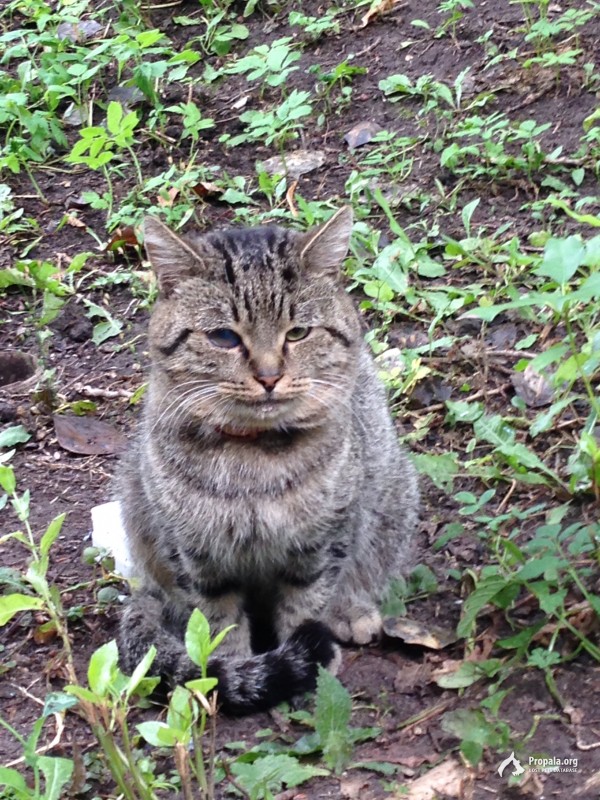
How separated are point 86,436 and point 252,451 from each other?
62.5 inches

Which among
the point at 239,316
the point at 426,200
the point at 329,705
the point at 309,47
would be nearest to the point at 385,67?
the point at 309,47

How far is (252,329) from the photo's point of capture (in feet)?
10.9

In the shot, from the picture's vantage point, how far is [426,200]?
559 centimetres

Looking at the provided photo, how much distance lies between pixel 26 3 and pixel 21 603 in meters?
5.91

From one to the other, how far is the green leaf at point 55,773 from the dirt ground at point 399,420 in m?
0.24

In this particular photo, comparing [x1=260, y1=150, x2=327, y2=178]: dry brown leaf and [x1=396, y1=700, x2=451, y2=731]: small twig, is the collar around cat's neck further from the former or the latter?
[x1=260, y1=150, x2=327, y2=178]: dry brown leaf

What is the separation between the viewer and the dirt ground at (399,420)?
9.75 ft

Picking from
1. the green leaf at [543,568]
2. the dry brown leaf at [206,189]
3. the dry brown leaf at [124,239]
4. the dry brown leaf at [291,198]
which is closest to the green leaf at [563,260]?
the green leaf at [543,568]

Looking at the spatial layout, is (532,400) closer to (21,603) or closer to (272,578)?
(272,578)

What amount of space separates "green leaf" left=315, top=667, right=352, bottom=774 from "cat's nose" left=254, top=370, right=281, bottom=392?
81 cm

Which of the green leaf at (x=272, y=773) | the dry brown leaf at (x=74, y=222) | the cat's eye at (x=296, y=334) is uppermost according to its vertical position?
the cat's eye at (x=296, y=334)

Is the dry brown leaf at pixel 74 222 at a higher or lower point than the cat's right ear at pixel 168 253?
lower

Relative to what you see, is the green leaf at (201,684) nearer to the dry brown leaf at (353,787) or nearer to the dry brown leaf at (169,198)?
the dry brown leaf at (353,787)

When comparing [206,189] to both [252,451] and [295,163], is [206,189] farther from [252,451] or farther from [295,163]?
[252,451]
